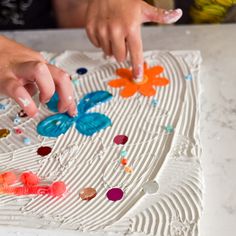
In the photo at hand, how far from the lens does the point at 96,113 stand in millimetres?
770

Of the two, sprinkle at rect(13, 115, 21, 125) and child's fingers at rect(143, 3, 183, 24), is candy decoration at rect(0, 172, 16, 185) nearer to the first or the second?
sprinkle at rect(13, 115, 21, 125)

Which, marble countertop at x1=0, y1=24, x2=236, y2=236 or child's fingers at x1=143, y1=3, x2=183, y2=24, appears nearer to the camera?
marble countertop at x1=0, y1=24, x2=236, y2=236

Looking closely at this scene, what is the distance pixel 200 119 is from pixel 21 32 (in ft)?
1.38

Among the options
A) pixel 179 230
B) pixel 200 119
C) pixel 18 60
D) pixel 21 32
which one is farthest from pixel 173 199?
pixel 21 32

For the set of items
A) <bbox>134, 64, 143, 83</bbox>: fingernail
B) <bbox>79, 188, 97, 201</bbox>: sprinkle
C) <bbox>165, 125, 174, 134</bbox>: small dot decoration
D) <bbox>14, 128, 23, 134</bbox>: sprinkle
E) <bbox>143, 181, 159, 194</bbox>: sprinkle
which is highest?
<bbox>134, 64, 143, 83</bbox>: fingernail

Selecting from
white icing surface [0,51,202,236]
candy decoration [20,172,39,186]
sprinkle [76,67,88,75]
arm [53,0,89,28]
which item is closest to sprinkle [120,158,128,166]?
white icing surface [0,51,202,236]

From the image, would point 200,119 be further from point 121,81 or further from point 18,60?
point 18,60

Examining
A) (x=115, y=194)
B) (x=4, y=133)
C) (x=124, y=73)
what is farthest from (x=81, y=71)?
(x=115, y=194)

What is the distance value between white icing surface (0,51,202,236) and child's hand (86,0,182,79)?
0.18 feet

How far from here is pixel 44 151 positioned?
0.72 meters

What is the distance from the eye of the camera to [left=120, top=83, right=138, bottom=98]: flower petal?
0.80m

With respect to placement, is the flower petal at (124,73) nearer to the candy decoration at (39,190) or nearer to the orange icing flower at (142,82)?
the orange icing flower at (142,82)

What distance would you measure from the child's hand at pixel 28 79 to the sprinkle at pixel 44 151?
0.06 m

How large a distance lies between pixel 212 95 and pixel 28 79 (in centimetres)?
28
